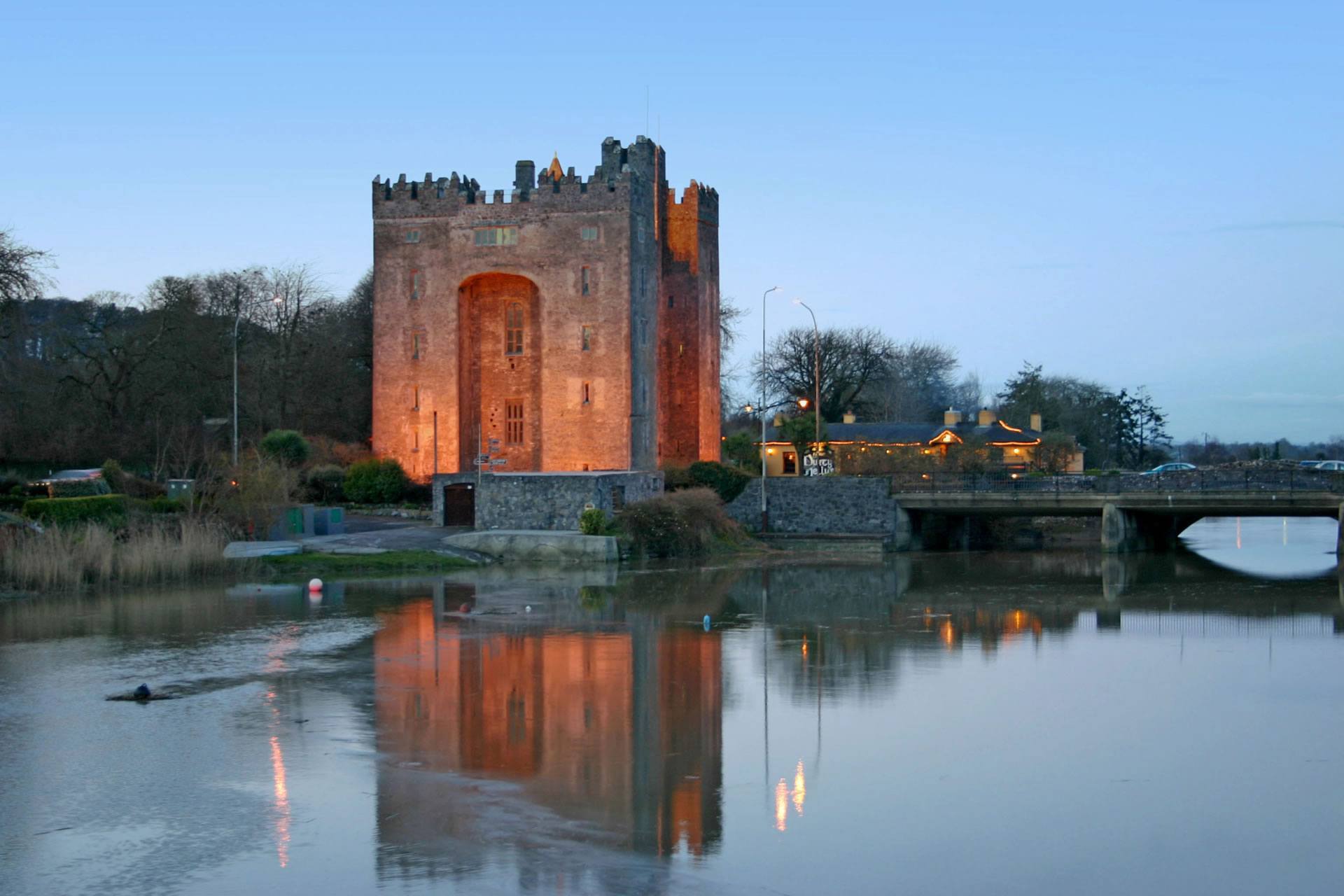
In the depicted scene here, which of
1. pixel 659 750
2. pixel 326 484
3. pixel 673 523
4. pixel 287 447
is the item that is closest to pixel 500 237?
pixel 326 484

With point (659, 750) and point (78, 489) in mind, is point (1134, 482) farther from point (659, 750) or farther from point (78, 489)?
point (659, 750)

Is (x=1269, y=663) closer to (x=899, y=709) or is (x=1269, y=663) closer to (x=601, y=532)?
(x=899, y=709)

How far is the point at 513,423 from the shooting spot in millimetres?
50000

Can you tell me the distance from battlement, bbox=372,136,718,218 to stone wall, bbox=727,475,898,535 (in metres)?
11.3

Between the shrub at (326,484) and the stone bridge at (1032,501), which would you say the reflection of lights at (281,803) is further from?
the stone bridge at (1032,501)

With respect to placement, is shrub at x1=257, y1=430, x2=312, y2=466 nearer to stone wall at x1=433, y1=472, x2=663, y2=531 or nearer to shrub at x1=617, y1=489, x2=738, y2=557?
stone wall at x1=433, y1=472, x2=663, y2=531

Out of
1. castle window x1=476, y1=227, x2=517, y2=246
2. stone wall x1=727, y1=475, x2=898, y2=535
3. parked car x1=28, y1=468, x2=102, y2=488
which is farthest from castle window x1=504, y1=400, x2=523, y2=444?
parked car x1=28, y1=468, x2=102, y2=488

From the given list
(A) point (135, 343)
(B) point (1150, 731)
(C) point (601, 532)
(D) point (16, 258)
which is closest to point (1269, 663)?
(B) point (1150, 731)

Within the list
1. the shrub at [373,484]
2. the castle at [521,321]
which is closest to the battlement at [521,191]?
the castle at [521,321]

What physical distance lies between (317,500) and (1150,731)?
1338 inches

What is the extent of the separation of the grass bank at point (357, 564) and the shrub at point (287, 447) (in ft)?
30.1

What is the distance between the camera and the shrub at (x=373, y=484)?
4550cm

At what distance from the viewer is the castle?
1887 inches

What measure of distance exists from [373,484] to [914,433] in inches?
1255
